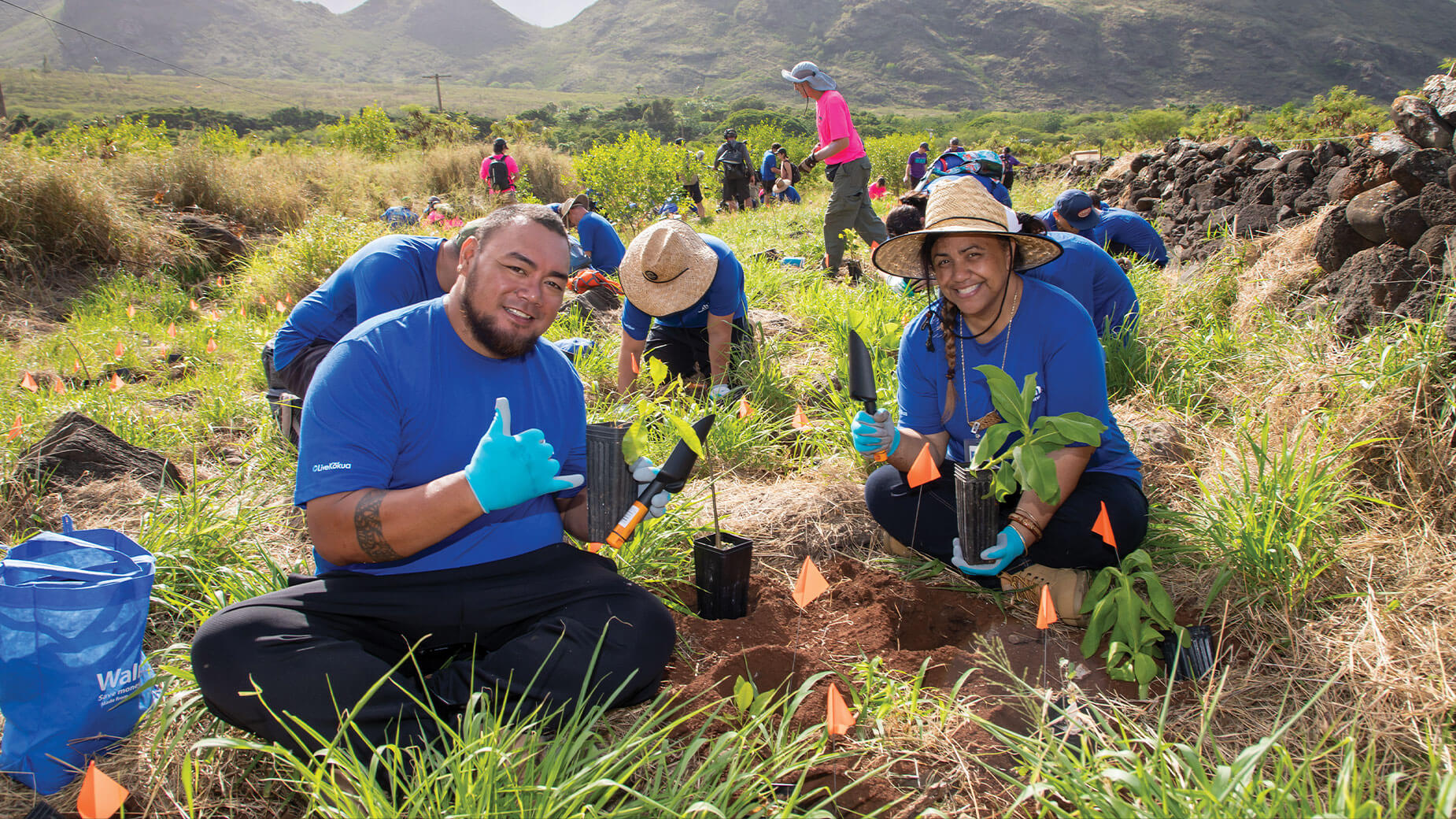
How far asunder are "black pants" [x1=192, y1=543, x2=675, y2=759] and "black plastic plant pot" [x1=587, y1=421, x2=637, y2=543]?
0.36 ft

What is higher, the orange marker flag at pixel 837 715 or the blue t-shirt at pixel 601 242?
the blue t-shirt at pixel 601 242

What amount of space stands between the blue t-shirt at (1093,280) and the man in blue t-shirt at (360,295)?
247 cm

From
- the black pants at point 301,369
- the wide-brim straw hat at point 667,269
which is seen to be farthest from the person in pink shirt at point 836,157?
the black pants at point 301,369

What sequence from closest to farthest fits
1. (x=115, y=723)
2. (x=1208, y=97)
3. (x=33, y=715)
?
(x=33, y=715) → (x=115, y=723) → (x=1208, y=97)

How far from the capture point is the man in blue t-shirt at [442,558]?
155 centimetres

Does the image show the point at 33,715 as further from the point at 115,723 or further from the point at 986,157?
the point at 986,157

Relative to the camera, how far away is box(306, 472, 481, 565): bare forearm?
64.3 inches

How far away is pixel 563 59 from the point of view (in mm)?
122875

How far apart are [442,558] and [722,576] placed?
2.40ft

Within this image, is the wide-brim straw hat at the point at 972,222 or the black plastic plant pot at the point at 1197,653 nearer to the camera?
the black plastic plant pot at the point at 1197,653

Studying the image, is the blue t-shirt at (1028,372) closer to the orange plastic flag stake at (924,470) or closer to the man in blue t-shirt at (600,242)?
A: the orange plastic flag stake at (924,470)

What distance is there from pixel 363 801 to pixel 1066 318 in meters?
1.99

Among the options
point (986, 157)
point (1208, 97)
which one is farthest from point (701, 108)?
point (986, 157)

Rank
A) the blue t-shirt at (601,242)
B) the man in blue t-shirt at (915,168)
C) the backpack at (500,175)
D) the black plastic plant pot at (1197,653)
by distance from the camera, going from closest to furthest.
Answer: the black plastic plant pot at (1197,653), the blue t-shirt at (601,242), the backpack at (500,175), the man in blue t-shirt at (915,168)
